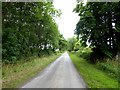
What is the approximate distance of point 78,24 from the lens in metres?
24.4

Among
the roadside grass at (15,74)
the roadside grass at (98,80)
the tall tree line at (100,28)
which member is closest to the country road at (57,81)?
the roadside grass at (98,80)

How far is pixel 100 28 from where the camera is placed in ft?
76.6

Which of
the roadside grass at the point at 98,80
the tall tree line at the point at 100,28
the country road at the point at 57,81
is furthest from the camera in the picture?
the tall tree line at the point at 100,28

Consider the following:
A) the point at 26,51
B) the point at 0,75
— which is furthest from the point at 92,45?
the point at 0,75

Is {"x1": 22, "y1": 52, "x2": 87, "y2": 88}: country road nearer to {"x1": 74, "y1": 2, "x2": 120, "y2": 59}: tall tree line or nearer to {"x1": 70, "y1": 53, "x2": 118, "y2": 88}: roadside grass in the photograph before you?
{"x1": 70, "y1": 53, "x2": 118, "y2": 88}: roadside grass

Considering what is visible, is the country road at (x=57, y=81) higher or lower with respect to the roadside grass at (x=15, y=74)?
lower

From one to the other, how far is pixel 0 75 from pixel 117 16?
16018 millimetres

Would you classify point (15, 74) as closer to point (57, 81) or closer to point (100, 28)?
point (57, 81)

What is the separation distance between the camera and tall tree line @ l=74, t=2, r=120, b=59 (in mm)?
22641

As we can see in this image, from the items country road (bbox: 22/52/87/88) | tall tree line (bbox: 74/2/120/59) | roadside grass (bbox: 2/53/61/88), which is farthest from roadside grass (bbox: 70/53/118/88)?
tall tree line (bbox: 74/2/120/59)

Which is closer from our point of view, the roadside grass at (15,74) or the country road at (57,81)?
the country road at (57,81)

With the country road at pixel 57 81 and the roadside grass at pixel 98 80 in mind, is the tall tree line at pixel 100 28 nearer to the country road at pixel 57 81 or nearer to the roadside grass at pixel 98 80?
the roadside grass at pixel 98 80

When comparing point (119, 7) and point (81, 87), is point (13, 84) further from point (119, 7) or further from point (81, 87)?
point (119, 7)

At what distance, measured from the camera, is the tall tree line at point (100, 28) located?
74.3ft
